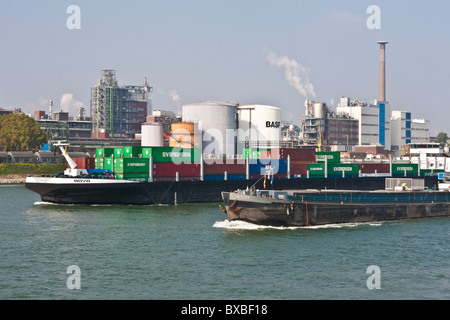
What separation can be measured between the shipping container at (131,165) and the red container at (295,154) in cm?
1931

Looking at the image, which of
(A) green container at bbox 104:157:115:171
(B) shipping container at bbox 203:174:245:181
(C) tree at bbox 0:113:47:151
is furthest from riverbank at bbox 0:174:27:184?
(B) shipping container at bbox 203:174:245:181

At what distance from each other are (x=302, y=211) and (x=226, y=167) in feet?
86.2

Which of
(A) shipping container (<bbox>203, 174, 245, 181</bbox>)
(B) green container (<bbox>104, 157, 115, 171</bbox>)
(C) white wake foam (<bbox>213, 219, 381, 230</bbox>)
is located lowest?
(C) white wake foam (<bbox>213, 219, 381, 230</bbox>)

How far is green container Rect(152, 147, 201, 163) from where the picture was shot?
65.9 meters

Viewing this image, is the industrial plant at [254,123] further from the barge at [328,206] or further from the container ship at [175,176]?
the barge at [328,206]

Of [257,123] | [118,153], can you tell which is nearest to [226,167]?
[118,153]

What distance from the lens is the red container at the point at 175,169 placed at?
65688mm

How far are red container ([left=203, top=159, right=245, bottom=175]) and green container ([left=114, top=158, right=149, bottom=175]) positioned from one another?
812cm

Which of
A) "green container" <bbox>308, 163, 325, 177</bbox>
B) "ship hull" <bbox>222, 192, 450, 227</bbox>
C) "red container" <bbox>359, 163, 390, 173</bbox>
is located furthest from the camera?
"red container" <bbox>359, 163, 390, 173</bbox>

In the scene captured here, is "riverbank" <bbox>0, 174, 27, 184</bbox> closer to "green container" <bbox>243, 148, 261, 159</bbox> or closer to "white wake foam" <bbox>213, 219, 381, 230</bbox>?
"green container" <bbox>243, 148, 261, 159</bbox>

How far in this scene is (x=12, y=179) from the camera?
11106 centimetres

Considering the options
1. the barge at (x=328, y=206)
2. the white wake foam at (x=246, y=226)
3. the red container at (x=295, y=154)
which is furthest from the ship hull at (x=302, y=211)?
the red container at (x=295, y=154)

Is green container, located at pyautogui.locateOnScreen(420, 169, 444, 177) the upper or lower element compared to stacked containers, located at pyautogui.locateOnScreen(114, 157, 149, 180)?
lower
